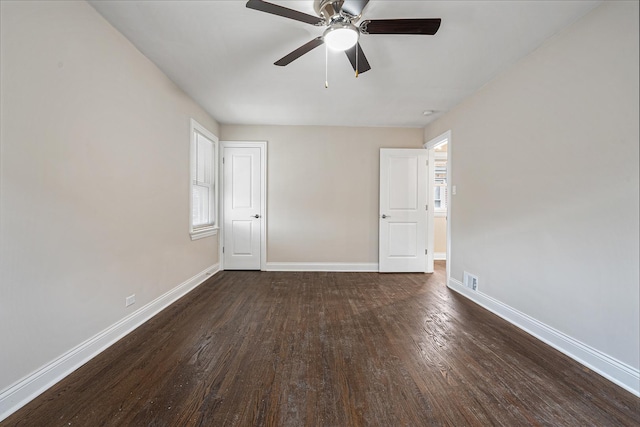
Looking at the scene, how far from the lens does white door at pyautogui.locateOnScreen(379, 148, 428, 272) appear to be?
166 inches

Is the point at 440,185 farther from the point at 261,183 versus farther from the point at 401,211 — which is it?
the point at 261,183

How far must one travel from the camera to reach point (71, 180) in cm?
167

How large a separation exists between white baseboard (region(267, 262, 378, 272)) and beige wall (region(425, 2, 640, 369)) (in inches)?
70.1

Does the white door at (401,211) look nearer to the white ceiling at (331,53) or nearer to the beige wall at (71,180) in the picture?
the white ceiling at (331,53)

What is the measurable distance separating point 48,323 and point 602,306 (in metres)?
3.53

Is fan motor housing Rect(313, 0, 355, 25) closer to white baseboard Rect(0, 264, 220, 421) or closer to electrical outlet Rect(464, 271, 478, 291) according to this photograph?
white baseboard Rect(0, 264, 220, 421)

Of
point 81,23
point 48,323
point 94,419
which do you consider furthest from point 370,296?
point 81,23

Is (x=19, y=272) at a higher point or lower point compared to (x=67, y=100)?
lower

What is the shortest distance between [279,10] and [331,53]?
845 millimetres

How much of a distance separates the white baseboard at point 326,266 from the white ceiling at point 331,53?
2408mm

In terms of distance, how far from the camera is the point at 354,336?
85.3 inches

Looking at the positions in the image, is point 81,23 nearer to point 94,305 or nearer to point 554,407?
point 94,305

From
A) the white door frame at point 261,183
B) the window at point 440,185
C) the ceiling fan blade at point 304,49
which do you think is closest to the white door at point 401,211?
the window at point 440,185

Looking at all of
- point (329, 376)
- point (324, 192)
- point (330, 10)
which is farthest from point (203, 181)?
point (329, 376)
